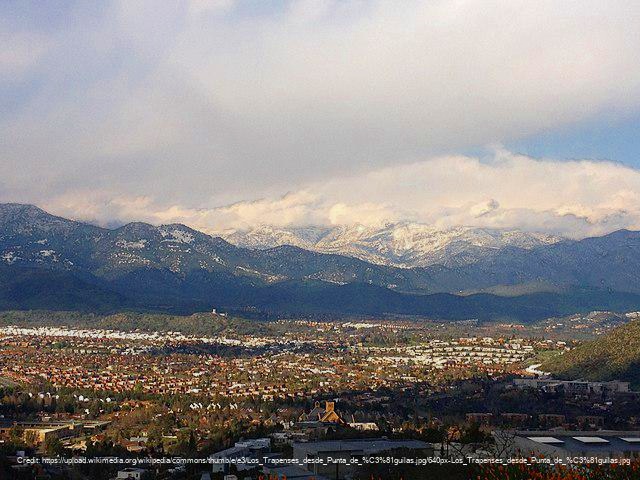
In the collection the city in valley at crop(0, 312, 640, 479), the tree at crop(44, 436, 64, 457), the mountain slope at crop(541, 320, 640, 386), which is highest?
the mountain slope at crop(541, 320, 640, 386)

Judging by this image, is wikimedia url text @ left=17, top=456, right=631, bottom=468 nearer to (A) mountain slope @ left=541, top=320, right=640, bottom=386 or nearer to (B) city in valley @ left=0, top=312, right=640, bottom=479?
(B) city in valley @ left=0, top=312, right=640, bottom=479

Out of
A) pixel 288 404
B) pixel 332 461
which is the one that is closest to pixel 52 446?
pixel 332 461

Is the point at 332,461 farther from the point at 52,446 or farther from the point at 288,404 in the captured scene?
the point at 288,404

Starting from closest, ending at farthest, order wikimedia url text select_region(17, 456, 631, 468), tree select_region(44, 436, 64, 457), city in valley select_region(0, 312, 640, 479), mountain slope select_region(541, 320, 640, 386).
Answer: wikimedia url text select_region(17, 456, 631, 468)
city in valley select_region(0, 312, 640, 479)
tree select_region(44, 436, 64, 457)
mountain slope select_region(541, 320, 640, 386)

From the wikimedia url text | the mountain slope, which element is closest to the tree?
the wikimedia url text

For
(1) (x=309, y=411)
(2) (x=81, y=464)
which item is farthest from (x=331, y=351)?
(2) (x=81, y=464)

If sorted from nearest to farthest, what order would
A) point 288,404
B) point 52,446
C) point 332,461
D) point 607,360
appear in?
point 332,461 < point 52,446 < point 288,404 < point 607,360
